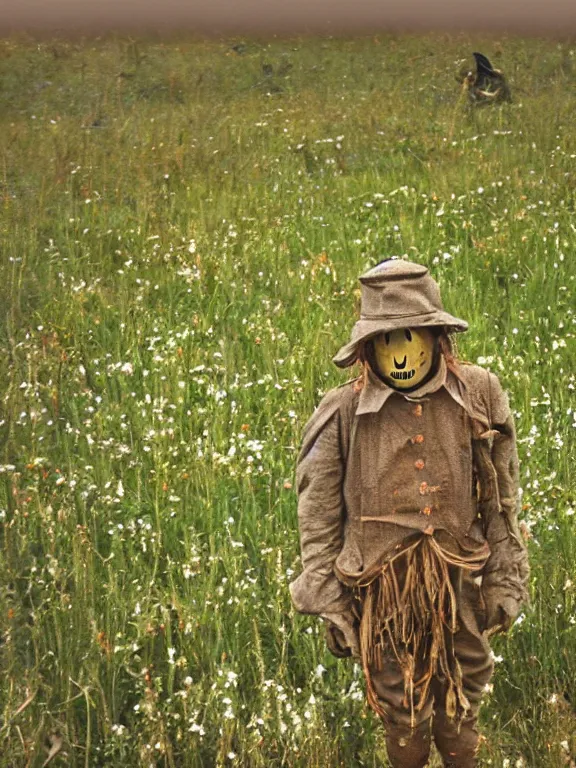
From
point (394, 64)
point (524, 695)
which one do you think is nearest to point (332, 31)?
point (394, 64)

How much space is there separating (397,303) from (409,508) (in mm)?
648

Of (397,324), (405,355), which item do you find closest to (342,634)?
(405,355)

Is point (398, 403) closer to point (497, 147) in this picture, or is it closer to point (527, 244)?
point (527, 244)

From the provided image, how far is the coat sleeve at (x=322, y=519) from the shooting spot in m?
3.29

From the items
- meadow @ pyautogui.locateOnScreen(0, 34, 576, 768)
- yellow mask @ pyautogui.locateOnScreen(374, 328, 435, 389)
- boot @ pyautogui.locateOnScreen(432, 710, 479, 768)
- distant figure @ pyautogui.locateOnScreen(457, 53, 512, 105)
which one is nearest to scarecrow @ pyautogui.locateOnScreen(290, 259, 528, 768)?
yellow mask @ pyautogui.locateOnScreen(374, 328, 435, 389)

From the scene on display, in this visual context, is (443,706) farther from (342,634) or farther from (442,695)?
(342,634)

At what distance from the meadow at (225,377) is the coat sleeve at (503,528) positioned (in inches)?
32.8

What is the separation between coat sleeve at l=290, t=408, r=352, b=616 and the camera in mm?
3287

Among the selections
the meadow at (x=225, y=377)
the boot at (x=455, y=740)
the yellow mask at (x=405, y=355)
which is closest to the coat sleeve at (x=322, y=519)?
the yellow mask at (x=405, y=355)

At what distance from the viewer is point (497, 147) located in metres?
10.6

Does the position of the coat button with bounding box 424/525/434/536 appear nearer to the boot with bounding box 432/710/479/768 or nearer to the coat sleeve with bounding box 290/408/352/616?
the coat sleeve with bounding box 290/408/352/616

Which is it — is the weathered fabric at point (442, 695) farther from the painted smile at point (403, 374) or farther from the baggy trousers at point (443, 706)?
the painted smile at point (403, 374)

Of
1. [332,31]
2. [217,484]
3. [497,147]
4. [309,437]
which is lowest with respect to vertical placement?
[217,484]

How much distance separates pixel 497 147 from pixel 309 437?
26.4 ft
